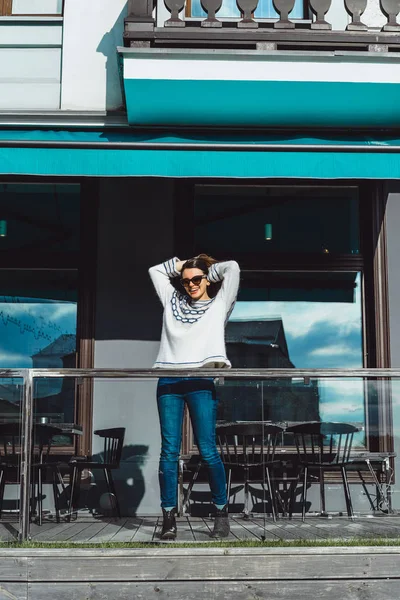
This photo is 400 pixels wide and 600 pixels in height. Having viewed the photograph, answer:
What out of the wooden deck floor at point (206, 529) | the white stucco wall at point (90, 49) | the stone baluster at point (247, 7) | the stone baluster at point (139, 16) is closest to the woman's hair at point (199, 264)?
the wooden deck floor at point (206, 529)

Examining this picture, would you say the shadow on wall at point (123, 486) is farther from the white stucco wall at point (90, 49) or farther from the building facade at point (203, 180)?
the white stucco wall at point (90, 49)

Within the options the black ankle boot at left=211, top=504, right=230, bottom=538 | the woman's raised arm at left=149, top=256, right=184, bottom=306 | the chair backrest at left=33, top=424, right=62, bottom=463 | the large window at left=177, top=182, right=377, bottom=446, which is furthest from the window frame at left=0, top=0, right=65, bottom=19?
the black ankle boot at left=211, top=504, right=230, bottom=538

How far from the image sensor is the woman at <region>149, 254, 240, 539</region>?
5629 millimetres

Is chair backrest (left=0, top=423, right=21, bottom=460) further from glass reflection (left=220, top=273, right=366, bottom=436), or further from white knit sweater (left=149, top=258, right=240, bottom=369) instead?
glass reflection (left=220, top=273, right=366, bottom=436)

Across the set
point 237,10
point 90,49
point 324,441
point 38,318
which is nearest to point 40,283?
point 38,318

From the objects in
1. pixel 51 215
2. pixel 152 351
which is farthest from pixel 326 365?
pixel 51 215

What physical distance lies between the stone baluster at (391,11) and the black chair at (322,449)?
148 inches

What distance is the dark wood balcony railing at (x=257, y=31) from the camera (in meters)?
7.54

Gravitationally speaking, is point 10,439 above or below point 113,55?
below

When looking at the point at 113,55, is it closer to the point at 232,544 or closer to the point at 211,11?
the point at 211,11

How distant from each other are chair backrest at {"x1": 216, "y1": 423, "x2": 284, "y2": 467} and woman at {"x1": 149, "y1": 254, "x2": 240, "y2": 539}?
0.20m

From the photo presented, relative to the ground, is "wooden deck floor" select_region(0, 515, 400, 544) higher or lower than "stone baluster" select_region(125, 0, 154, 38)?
lower

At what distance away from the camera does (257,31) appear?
7605 millimetres

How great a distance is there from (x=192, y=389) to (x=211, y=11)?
3805mm
